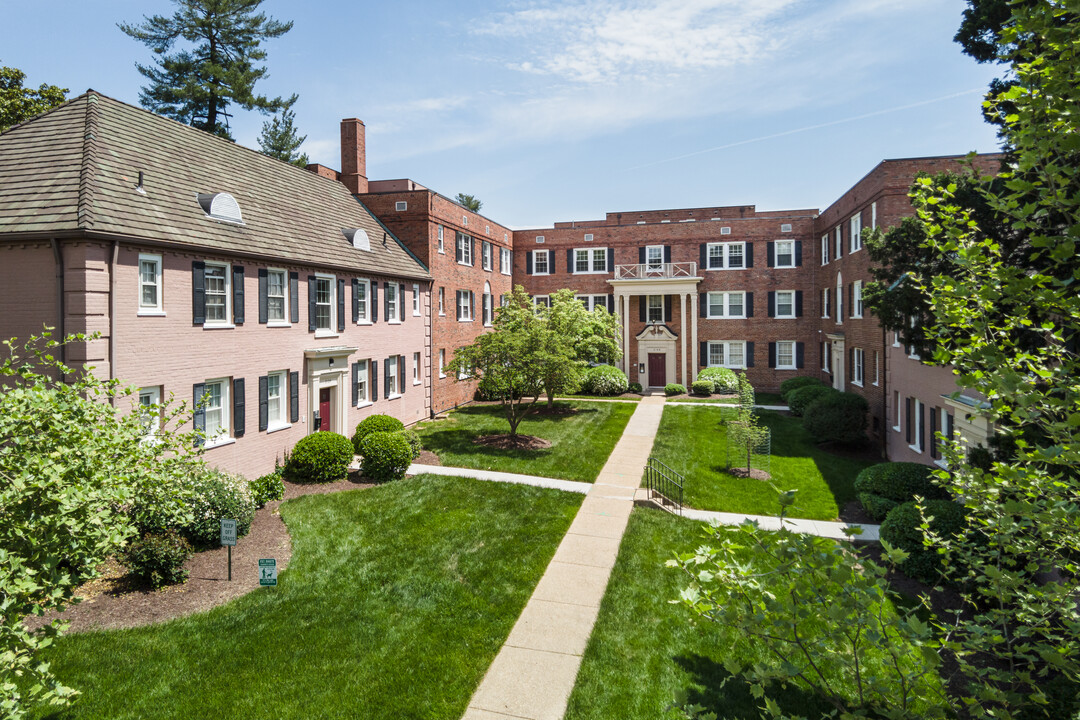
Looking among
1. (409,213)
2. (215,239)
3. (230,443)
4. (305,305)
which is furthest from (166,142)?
(409,213)

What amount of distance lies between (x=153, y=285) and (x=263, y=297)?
11.3ft

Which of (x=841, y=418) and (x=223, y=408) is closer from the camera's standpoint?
(x=223, y=408)

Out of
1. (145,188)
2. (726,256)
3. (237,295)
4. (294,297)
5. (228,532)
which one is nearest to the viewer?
(228,532)

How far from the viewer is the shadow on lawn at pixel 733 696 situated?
25.0ft

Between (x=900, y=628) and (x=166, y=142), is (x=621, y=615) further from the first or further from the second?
(x=166, y=142)

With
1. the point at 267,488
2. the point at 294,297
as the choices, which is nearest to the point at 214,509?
the point at 267,488

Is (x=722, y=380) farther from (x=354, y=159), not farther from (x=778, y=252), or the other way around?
(x=354, y=159)

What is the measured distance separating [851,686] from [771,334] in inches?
1190

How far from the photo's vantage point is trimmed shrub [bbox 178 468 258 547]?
1217 cm

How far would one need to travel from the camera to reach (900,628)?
11.2 feet

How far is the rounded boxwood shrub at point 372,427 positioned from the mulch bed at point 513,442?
3416 millimetres

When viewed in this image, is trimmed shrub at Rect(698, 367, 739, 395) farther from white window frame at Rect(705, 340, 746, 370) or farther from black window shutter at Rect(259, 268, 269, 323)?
black window shutter at Rect(259, 268, 269, 323)

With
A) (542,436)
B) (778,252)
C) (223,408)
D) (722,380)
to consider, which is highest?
(778,252)

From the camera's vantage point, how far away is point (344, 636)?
923 cm
